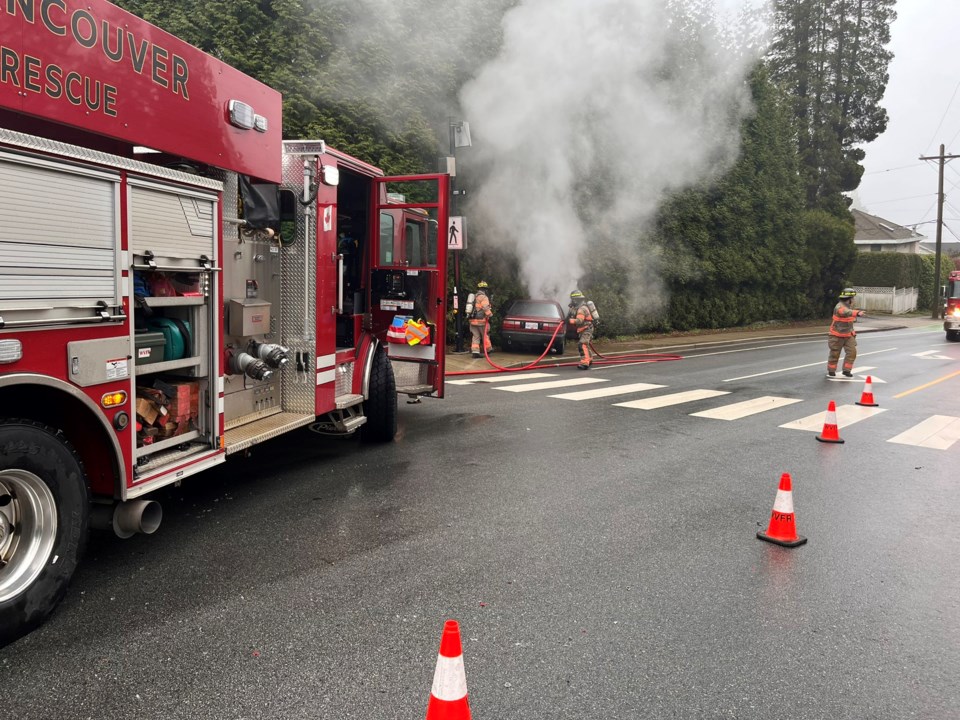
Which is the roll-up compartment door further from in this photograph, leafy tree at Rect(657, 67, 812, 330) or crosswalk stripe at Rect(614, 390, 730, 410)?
leafy tree at Rect(657, 67, 812, 330)

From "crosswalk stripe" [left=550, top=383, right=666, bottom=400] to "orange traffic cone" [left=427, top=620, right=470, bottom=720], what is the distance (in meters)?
8.36

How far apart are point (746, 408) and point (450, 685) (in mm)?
8600

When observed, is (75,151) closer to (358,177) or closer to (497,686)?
(497,686)

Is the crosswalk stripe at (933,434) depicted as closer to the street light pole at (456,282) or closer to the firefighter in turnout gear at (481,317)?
the firefighter in turnout gear at (481,317)

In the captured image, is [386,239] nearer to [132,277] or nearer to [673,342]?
[132,277]

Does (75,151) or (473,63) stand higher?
(473,63)

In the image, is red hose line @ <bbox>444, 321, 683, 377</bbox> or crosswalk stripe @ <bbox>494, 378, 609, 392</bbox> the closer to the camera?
crosswalk stripe @ <bbox>494, 378, 609, 392</bbox>

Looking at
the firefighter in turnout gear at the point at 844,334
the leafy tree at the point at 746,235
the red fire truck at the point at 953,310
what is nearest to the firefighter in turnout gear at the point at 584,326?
the firefighter in turnout gear at the point at 844,334

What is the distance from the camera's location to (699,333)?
88.1 feet

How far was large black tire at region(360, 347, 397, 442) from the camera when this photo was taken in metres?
6.76

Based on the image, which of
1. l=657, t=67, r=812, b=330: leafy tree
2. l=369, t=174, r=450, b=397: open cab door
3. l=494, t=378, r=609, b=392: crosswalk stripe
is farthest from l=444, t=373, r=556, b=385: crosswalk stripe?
l=657, t=67, r=812, b=330: leafy tree

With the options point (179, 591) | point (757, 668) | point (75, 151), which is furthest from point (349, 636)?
point (75, 151)

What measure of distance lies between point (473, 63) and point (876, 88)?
1276 inches

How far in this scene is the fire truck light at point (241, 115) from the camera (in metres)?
4.38
